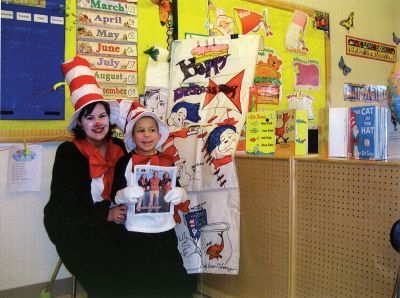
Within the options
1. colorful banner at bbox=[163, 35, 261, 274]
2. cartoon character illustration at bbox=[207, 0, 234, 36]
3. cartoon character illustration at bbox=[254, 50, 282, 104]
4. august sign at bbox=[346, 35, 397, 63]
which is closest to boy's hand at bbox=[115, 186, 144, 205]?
colorful banner at bbox=[163, 35, 261, 274]

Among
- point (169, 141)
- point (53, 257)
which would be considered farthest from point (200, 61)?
point (53, 257)

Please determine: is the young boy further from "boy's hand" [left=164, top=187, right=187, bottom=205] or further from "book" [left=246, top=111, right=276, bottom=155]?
"book" [left=246, top=111, right=276, bottom=155]

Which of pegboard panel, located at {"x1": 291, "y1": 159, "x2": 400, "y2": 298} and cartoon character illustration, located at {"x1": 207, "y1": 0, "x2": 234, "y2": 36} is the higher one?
cartoon character illustration, located at {"x1": 207, "y1": 0, "x2": 234, "y2": 36}

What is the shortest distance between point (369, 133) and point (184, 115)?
107 cm

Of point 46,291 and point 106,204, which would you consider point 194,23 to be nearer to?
point 106,204

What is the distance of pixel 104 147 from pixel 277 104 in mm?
1792

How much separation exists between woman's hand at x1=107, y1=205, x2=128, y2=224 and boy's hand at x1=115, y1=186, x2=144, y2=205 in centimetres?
8

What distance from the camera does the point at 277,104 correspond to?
3.38 m

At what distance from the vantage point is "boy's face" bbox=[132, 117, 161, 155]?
1.91 m

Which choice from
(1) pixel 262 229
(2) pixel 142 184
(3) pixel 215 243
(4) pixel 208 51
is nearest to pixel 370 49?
(4) pixel 208 51

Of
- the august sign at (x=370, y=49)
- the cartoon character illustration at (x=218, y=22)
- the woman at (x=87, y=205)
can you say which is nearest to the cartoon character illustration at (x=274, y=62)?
the cartoon character illustration at (x=218, y=22)

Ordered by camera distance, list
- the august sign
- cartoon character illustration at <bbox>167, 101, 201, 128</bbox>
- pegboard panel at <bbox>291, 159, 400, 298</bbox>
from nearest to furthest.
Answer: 1. pegboard panel at <bbox>291, 159, 400, 298</bbox>
2. cartoon character illustration at <bbox>167, 101, 201, 128</bbox>
3. the august sign

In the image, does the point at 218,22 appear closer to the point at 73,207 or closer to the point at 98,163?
the point at 98,163

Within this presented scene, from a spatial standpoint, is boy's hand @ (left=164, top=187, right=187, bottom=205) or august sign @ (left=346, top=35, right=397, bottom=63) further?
august sign @ (left=346, top=35, right=397, bottom=63)
